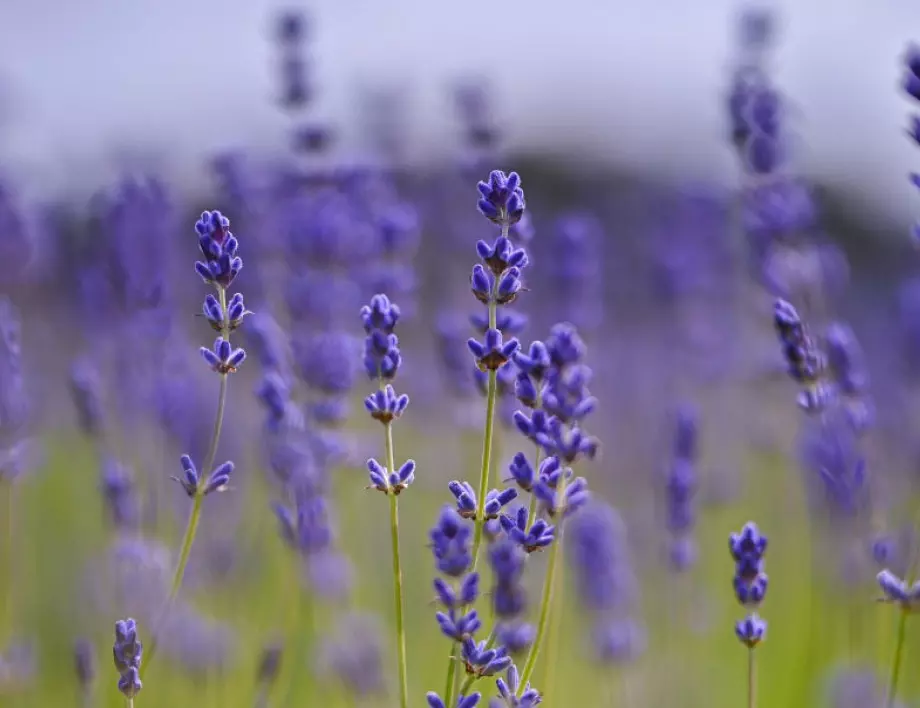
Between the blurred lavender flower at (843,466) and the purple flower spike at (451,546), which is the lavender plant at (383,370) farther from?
the blurred lavender flower at (843,466)

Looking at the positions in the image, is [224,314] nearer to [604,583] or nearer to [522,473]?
[522,473]

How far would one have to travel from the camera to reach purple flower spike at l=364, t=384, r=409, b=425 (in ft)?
5.29

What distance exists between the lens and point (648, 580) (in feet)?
15.5

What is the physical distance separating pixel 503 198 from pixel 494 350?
25 centimetres

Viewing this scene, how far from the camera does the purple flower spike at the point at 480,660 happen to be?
1477 millimetres

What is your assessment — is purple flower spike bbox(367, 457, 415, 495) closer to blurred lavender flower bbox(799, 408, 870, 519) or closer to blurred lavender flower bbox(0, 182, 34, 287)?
blurred lavender flower bbox(799, 408, 870, 519)

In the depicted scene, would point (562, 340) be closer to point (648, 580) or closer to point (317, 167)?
point (317, 167)

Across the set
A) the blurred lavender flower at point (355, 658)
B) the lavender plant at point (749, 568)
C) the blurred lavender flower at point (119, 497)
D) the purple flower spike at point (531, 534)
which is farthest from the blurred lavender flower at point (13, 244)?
the lavender plant at point (749, 568)

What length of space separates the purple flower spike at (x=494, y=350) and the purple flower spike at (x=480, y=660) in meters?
0.42

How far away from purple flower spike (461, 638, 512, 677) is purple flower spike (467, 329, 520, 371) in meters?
0.42

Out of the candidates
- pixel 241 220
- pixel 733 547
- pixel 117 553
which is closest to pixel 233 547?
pixel 117 553

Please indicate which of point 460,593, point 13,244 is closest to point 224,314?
point 460,593

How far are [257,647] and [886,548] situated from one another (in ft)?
6.91

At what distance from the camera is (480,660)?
148 cm
